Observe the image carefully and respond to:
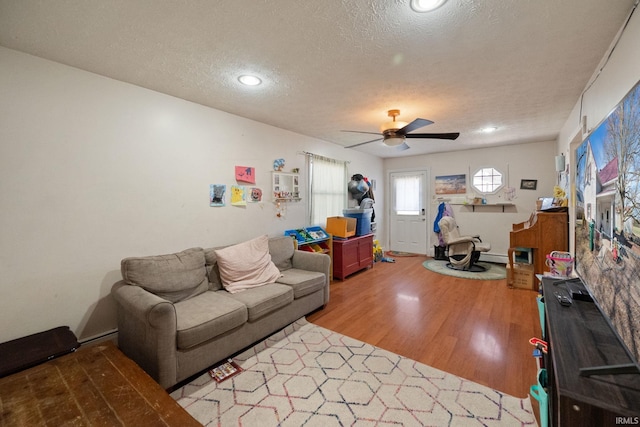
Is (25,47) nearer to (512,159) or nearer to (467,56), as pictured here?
(467,56)

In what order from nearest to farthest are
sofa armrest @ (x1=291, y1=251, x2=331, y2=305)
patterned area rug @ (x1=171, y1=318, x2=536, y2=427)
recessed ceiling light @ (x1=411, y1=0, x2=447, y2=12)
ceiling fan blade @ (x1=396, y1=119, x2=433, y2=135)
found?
1. recessed ceiling light @ (x1=411, y1=0, x2=447, y2=12)
2. patterned area rug @ (x1=171, y1=318, x2=536, y2=427)
3. ceiling fan blade @ (x1=396, y1=119, x2=433, y2=135)
4. sofa armrest @ (x1=291, y1=251, x2=331, y2=305)

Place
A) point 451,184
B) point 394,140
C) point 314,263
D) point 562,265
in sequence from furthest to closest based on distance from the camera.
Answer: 1. point 451,184
2. point 314,263
3. point 394,140
4. point 562,265

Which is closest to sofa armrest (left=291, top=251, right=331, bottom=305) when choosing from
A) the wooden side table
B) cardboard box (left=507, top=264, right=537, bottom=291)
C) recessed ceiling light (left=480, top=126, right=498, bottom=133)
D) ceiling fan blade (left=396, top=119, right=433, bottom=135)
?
ceiling fan blade (left=396, top=119, right=433, bottom=135)

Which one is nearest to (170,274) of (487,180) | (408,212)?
(408,212)

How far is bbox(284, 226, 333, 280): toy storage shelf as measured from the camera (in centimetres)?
384

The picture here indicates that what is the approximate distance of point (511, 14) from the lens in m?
1.48

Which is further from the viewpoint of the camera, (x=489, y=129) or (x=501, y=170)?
(x=501, y=170)

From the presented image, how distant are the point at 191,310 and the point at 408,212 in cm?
516

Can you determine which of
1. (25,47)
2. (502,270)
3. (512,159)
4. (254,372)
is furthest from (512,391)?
(512,159)

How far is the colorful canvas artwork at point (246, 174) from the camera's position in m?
3.22

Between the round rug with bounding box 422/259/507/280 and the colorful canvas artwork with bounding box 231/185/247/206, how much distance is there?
3.47 meters

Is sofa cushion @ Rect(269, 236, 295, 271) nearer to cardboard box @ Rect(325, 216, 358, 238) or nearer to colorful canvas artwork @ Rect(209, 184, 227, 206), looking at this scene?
colorful canvas artwork @ Rect(209, 184, 227, 206)

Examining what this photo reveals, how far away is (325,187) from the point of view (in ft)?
15.1

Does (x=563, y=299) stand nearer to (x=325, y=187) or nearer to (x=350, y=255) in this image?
(x=350, y=255)
